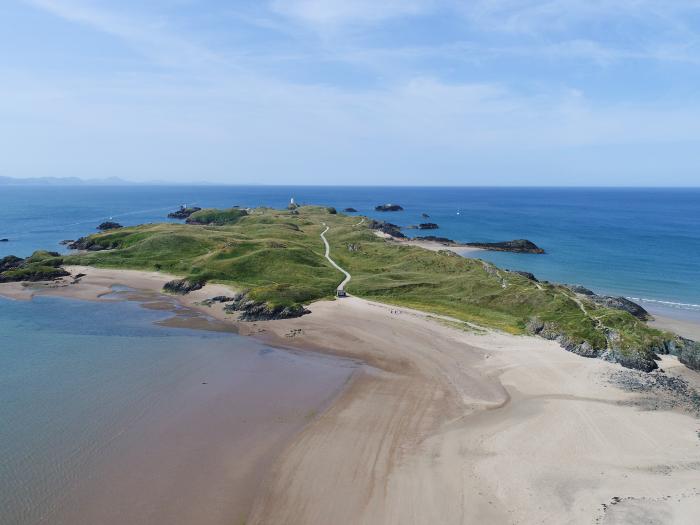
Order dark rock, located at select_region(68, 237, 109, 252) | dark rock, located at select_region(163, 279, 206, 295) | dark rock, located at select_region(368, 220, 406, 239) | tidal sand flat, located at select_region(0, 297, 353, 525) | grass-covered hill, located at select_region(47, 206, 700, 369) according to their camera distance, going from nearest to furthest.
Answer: tidal sand flat, located at select_region(0, 297, 353, 525) < grass-covered hill, located at select_region(47, 206, 700, 369) < dark rock, located at select_region(163, 279, 206, 295) < dark rock, located at select_region(68, 237, 109, 252) < dark rock, located at select_region(368, 220, 406, 239)

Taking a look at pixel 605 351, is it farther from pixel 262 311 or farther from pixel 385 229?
pixel 385 229

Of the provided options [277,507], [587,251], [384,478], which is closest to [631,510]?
[384,478]

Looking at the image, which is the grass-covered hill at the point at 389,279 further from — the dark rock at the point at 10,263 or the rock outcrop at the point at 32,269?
the dark rock at the point at 10,263

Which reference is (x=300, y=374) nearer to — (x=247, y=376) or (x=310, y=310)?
(x=247, y=376)

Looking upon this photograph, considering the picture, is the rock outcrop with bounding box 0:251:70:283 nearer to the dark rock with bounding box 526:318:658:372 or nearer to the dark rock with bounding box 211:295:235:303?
the dark rock with bounding box 211:295:235:303

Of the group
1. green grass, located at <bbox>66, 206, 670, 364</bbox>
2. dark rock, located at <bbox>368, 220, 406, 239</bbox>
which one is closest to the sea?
green grass, located at <bbox>66, 206, 670, 364</bbox>

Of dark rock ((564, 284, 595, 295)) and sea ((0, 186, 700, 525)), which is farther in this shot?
dark rock ((564, 284, 595, 295))

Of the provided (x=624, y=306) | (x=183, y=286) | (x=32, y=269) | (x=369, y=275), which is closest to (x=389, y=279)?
(x=369, y=275)
